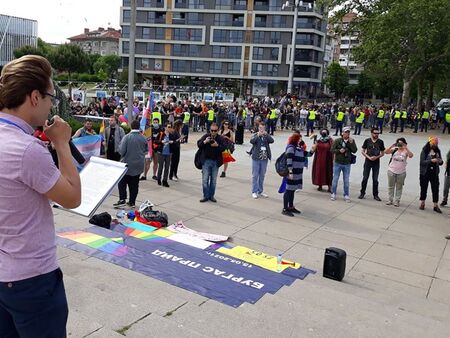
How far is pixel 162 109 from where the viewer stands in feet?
74.3

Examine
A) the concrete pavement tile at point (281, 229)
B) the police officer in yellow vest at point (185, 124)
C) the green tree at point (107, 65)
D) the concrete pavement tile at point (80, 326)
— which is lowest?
the concrete pavement tile at point (281, 229)

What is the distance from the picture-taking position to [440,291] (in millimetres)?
6395

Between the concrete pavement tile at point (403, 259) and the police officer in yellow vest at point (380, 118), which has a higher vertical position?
the police officer in yellow vest at point (380, 118)

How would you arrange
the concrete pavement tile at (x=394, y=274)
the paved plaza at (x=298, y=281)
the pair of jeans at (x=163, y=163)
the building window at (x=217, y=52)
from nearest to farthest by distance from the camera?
1. the paved plaza at (x=298, y=281)
2. the concrete pavement tile at (x=394, y=274)
3. the pair of jeans at (x=163, y=163)
4. the building window at (x=217, y=52)

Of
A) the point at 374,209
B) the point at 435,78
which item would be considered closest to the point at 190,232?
the point at 374,209

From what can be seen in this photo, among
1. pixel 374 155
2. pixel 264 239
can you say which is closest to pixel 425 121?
pixel 374 155

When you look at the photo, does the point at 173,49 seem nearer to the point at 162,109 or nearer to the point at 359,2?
the point at 359,2

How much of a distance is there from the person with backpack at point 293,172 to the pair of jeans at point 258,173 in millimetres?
1327

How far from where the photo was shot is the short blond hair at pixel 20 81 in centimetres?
186

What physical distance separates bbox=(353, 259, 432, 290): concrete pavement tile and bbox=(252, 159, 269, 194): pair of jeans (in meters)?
4.48

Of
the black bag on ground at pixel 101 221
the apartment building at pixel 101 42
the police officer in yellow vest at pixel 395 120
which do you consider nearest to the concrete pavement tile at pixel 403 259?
the black bag on ground at pixel 101 221

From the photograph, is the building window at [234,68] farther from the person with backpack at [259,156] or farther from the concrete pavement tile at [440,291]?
the concrete pavement tile at [440,291]

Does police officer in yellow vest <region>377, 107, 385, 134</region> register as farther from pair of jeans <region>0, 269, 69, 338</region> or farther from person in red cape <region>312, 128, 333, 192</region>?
→ pair of jeans <region>0, 269, 69, 338</region>

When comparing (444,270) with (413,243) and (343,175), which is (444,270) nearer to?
(413,243)
